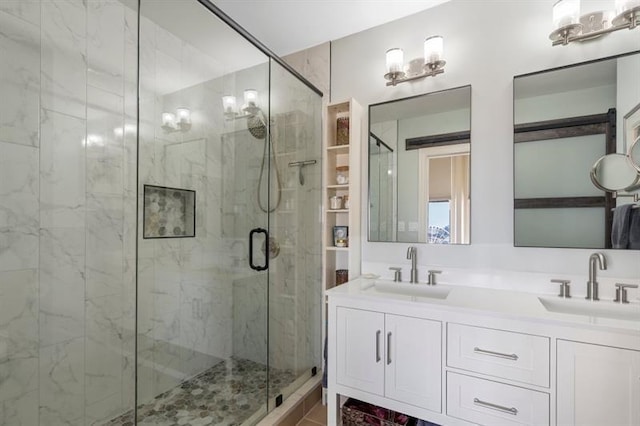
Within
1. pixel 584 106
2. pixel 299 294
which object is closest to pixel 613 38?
pixel 584 106

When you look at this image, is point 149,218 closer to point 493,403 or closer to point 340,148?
point 340,148

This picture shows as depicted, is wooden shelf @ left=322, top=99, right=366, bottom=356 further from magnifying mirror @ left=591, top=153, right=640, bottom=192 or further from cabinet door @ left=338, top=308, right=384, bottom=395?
magnifying mirror @ left=591, top=153, right=640, bottom=192

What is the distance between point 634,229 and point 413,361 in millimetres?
1224

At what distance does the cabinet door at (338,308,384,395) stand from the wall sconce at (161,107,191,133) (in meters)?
1.44

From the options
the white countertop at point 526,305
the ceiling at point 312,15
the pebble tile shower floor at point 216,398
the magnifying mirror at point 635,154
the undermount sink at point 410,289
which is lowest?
the pebble tile shower floor at point 216,398

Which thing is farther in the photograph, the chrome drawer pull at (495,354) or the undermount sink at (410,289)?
the undermount sink at (410,289)

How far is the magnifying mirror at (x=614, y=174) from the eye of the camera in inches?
58.1

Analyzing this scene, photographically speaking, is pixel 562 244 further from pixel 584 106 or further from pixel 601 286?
pixel 584 106

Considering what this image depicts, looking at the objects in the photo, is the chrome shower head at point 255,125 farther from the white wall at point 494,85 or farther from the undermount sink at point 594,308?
the undermount sink at point 594,308

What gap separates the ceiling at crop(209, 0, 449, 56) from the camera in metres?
1.97

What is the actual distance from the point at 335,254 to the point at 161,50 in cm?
179

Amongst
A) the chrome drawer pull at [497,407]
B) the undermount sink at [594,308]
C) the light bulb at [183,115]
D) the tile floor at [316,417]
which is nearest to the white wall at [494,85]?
the undermount sink at [594,308]

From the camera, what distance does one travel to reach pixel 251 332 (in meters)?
2.05

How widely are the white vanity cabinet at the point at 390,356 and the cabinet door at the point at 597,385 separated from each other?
0.47m
